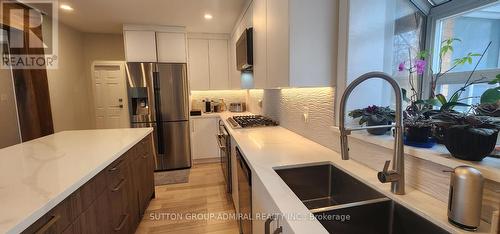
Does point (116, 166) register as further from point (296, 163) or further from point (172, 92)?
point (172, 92)

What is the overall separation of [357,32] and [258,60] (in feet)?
3.11

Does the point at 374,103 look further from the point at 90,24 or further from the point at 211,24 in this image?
the point at 90,24

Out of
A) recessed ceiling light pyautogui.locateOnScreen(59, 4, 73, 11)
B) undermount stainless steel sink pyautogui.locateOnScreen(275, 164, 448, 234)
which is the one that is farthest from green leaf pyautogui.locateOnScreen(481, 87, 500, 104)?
recessed ceiling light pyautogui.locateOnScreen(59, 4, 73, 11)

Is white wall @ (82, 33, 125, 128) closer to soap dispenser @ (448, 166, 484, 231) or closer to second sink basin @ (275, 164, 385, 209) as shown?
second sink basin @ (275, 164, 385, 209)

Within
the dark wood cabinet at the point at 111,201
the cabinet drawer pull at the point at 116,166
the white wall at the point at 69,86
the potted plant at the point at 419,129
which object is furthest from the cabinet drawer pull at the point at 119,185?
the white wall at the point at 69,86

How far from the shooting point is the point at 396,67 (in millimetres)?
1368

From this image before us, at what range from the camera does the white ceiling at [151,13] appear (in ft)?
8.68

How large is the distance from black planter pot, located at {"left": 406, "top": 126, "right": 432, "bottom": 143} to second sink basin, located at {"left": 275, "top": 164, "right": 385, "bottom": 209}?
13.1 inches

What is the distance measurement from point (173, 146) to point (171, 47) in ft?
5.27

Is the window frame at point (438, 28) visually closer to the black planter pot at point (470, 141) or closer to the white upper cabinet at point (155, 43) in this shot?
the black planter pot at point (470, 141)

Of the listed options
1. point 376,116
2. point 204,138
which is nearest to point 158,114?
point 204,138

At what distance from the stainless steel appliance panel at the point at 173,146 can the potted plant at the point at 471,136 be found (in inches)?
134

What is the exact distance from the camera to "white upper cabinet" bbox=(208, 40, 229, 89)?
4.10 meters

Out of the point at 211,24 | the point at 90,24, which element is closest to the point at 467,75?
the point at 211,24
